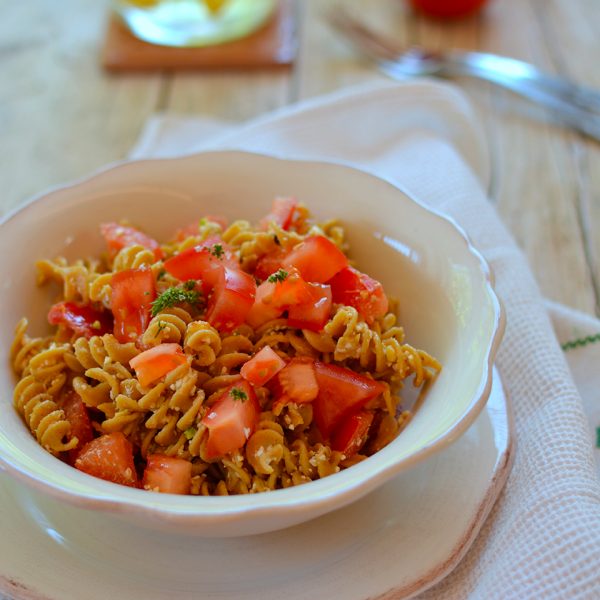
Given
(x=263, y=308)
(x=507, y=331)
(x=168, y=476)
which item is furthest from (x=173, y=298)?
(x=507, y=331)

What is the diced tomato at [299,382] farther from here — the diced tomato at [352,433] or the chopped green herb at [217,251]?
the chopped green herb at [217,251]

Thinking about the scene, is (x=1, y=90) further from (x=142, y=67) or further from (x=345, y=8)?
(x=345, y=8)

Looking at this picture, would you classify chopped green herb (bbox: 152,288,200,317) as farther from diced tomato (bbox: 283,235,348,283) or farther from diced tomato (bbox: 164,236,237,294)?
diced tomato (bbox: 283,235,348,283)

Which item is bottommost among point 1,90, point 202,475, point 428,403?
point 1,90

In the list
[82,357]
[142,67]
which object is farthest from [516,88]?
[82,357]

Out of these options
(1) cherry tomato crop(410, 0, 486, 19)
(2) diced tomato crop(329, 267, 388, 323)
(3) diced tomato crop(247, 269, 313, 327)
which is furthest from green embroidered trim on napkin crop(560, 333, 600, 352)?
(1) cherry tomato crop(410, 0, 486, 19)

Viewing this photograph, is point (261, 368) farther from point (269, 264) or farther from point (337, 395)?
point (269, 264)

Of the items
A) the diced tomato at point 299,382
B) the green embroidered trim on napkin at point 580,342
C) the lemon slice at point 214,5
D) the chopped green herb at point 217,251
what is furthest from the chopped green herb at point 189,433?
the lemon slice at point 214,5
